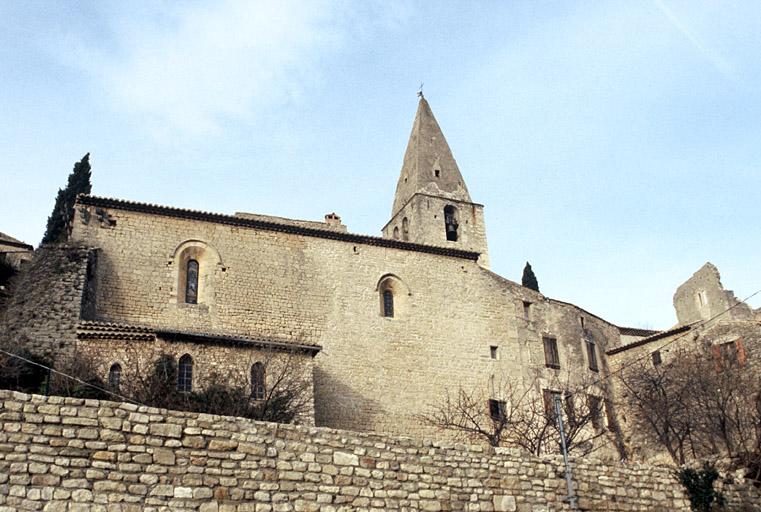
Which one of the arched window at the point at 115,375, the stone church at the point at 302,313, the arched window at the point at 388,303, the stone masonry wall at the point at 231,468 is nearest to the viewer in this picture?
the stone masonry wall at the point at 231,468

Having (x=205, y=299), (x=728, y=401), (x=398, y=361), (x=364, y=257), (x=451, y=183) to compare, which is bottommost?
(x=728, y=401)

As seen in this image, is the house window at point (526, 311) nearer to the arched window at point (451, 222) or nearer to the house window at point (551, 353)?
the house window at point (551, 353)

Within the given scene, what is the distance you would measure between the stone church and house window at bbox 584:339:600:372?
0.15 m

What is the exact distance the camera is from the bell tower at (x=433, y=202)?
4316 cm

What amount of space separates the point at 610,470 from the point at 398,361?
15703 millimetres

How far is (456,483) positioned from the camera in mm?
12203

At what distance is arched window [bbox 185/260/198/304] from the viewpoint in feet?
90.5

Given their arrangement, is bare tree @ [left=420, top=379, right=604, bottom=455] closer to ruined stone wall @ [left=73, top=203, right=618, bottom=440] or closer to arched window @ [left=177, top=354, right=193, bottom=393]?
ruined stone wall @ [left=73, top=203, right=618, bottom=440]

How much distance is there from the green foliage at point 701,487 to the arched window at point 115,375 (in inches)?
612

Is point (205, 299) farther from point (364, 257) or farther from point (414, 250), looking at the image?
point (414, 250)

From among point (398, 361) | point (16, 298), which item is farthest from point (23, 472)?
point (398, 361)

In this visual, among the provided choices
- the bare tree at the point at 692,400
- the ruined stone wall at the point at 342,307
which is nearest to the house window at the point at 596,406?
the ruined stone wall at the point at 342,307

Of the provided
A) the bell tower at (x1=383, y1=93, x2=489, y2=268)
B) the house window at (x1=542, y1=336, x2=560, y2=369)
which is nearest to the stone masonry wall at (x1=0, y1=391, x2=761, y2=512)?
the house window at (x1=542, y1=336, x2=560, y2=369)

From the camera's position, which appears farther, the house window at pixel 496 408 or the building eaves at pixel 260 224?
the house window at pixel 496 408
